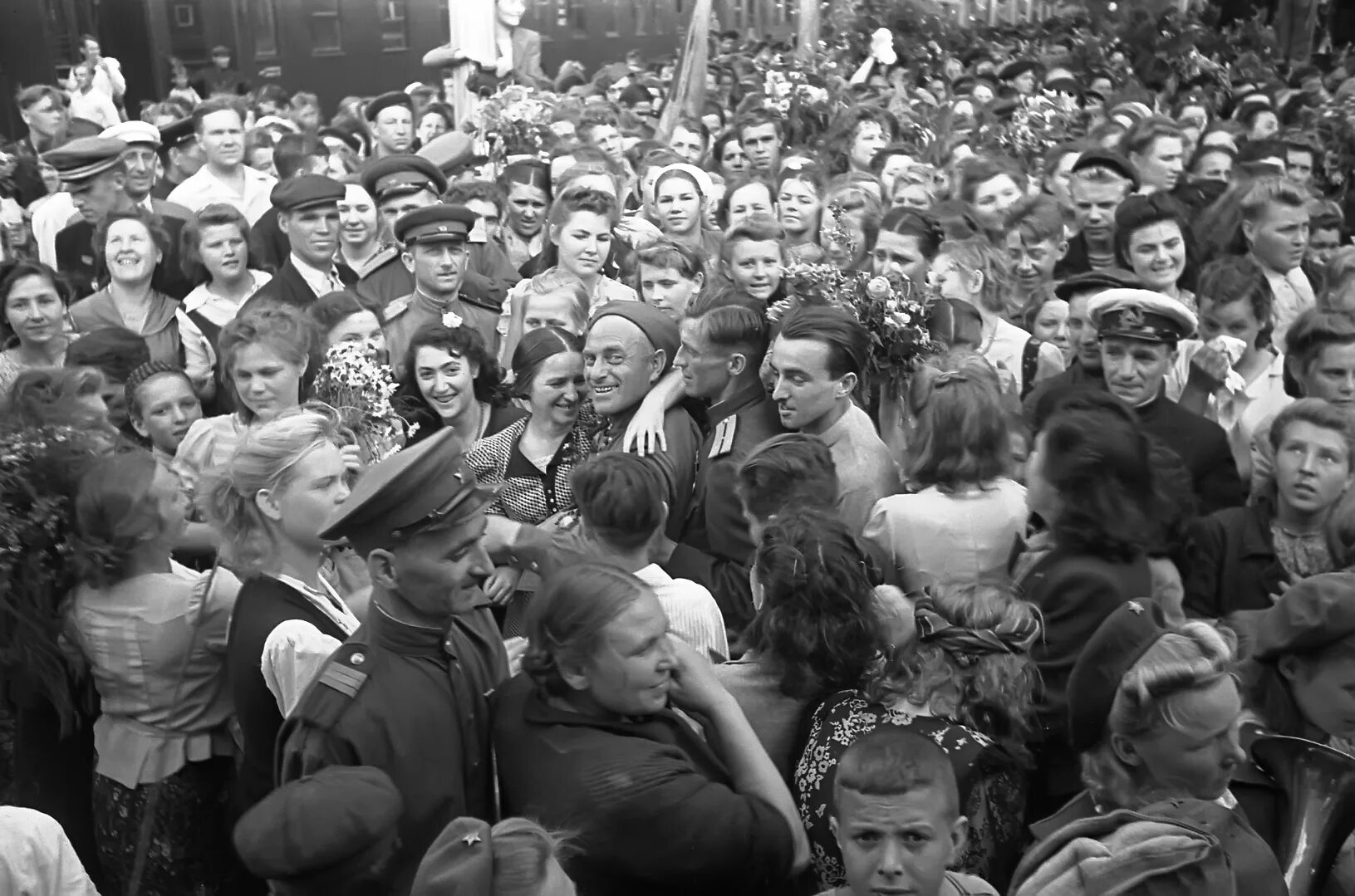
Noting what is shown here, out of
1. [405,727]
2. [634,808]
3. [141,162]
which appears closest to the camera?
[634,808]

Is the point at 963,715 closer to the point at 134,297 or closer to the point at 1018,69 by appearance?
the point at 134,297

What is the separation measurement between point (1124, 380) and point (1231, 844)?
283cm

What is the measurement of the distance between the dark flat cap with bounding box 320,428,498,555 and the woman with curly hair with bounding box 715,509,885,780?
74 centimetres

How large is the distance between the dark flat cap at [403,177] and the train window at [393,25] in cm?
1754

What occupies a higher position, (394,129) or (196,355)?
(394,129)

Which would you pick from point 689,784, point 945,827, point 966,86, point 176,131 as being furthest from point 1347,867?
point 966,86

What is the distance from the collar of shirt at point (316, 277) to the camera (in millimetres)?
7441

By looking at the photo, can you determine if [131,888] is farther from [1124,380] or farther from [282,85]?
[282,85]

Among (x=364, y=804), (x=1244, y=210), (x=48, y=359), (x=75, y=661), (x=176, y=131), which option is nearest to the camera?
Answer: (x=364, y=804)

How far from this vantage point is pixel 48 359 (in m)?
6.62

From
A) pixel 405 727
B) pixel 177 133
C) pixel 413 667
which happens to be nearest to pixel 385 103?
pixel 177 133

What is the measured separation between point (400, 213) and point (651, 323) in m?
2.94

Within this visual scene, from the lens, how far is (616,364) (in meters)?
5.23

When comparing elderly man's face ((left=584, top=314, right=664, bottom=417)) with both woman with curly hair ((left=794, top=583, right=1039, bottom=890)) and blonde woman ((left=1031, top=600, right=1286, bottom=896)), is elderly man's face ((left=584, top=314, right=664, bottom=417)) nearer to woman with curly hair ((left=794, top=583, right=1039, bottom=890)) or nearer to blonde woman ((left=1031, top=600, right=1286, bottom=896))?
woman with curly hair ((left=794, top=583, right=1039, bottom=890))
